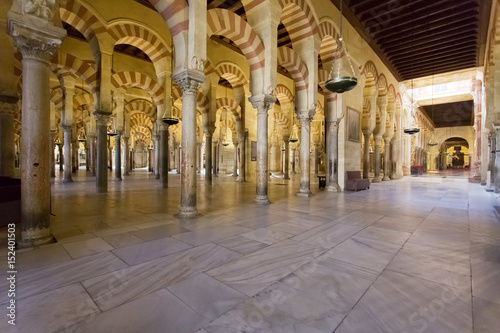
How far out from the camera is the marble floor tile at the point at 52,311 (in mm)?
1263

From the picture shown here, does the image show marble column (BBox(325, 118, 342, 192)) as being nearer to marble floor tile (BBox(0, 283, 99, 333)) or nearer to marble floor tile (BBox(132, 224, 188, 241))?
marble floor tile (BBox(132, 224, 188, 241))

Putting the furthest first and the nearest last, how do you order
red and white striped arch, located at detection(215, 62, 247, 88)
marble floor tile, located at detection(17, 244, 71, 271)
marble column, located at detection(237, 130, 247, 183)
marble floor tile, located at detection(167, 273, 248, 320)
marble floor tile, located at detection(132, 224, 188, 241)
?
marble column, located at detection(237, 130, 247, 183)
red and white striped arch, located at detection(215, 62, 247, 88)
marble floor tile, located at detection(132, 224, 188, 241)
marble floor tile, located at detection(17, 244, 71, 271)
marble floor tile, located at detection(167, 273, 248, 320)

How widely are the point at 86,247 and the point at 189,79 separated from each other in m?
2.73

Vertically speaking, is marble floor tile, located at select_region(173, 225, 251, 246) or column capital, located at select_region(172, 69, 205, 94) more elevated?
column capital, located at select_region(172, 69, 205, 94)

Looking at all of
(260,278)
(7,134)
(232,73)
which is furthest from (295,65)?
(7,134)

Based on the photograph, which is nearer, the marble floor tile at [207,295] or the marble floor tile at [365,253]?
the marble floor tile at [207,295]

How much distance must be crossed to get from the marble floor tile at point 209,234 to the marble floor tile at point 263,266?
0.63 metres

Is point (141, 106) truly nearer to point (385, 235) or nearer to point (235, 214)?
point (235, 214)

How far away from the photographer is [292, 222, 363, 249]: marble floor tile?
8.74 feet

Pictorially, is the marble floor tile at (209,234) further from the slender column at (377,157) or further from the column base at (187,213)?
the slender column at (377,157)

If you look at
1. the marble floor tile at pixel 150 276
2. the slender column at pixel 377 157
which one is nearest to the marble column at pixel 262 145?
the marble floor tile at pixel 150 276

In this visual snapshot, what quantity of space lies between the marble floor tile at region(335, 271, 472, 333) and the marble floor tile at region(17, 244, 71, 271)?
7.69 feet

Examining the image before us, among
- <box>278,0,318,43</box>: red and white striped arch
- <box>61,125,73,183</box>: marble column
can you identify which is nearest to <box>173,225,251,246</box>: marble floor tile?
<box>278,0,318,43</box>: red and white striped arch

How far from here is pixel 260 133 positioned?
212 inches
